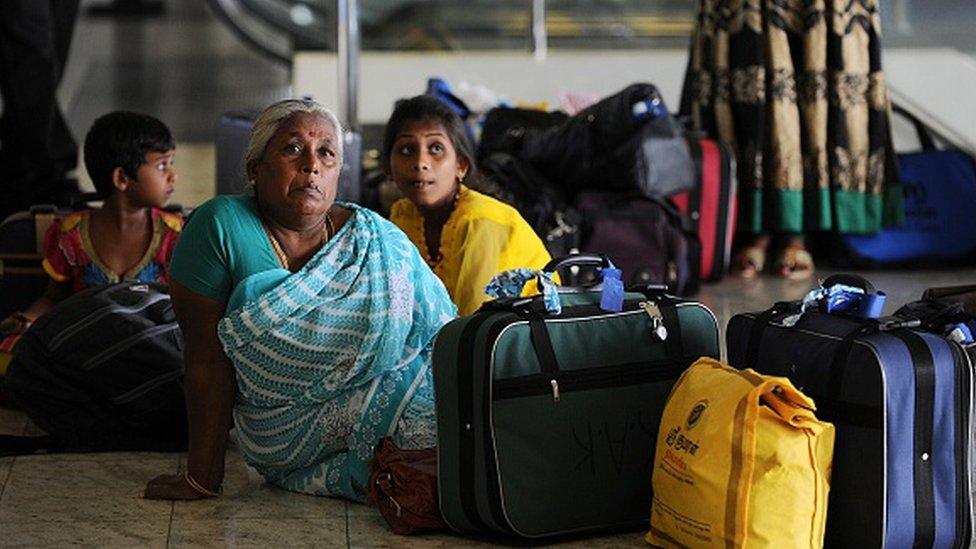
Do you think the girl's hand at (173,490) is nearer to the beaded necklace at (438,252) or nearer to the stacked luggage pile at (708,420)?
the stacked luggage pile at (708,420)

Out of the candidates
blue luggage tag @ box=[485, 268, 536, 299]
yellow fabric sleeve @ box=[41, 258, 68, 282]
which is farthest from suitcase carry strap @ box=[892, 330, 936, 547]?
yellow fabric sleeve @ box=[41, 258, 68, 282]

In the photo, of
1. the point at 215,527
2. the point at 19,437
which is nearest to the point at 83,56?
the point at 19,437

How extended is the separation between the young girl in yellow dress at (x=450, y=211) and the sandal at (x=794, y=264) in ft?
7.14

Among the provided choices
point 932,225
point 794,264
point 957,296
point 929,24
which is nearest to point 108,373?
point 957,296

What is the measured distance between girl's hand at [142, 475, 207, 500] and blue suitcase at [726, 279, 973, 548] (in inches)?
48.1

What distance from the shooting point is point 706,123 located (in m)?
6.68

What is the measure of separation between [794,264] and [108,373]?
9.82 feet

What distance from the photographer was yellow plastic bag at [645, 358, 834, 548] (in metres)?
3.06

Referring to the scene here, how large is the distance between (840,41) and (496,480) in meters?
3.60

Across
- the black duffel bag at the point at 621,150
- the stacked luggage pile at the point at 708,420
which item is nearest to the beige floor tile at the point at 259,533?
the stacked luggage pile at the point at 708,420

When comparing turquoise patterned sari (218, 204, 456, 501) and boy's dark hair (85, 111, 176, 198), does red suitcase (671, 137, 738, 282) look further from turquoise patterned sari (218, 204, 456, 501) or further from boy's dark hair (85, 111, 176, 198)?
turquoise patterned sari (218, 204, 456, 501)

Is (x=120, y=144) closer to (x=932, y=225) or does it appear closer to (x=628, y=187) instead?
(x=628, y=187)

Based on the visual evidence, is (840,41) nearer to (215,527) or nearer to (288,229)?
(288,229)

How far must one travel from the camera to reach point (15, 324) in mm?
4648
